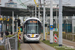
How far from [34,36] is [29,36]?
65cm

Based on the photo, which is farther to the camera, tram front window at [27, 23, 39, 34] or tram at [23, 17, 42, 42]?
tram front window at [27, 23, 39, 34]

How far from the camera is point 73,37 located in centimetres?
3512

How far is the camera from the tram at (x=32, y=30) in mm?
25734

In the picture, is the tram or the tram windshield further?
the tram windshield

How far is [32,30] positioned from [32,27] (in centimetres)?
42

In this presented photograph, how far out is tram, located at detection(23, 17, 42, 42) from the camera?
84.4 feet

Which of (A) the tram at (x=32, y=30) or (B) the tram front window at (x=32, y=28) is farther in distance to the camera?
(B) the tram front window at (x=32, y=28)

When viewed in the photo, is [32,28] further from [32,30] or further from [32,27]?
[32,30]

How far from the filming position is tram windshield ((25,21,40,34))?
2612 cm

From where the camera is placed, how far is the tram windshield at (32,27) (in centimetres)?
2612

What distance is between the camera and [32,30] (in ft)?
85.9

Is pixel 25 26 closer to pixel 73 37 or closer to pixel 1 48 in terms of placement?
pixel 73 37

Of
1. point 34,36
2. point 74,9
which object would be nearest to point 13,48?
point 34,36

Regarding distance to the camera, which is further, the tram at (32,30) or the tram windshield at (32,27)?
the tram windshield at (32,27)
